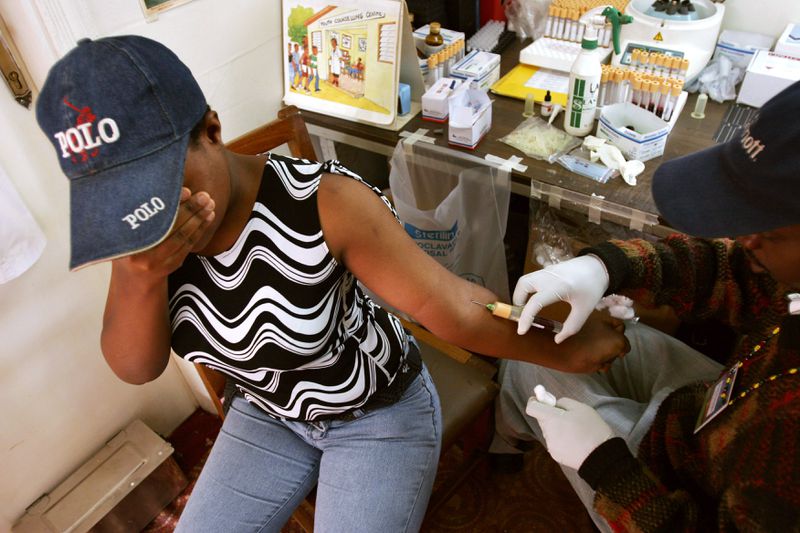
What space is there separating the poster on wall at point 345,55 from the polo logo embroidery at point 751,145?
3.22 feet

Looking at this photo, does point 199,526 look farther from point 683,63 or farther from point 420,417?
point 683,63

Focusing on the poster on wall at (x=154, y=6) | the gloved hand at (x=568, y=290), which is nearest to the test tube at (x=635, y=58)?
the gloved hand at (x=568, y=290)

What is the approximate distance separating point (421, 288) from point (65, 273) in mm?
926

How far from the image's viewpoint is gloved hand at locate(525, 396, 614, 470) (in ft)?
3.34

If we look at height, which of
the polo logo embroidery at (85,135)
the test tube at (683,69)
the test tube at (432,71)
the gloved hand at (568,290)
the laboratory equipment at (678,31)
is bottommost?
the gloved hand at (568,290)

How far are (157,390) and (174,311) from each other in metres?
0.90

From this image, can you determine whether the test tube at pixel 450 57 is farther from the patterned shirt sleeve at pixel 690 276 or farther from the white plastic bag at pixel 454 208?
the patterned shirt sleeve at pixel 690 276

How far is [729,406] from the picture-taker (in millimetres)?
863

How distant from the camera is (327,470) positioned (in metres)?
1.06

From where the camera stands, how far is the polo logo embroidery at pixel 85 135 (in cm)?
66

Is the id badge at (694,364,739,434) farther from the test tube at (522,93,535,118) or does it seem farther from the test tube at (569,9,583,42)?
the test tube at (569,9,583,42)

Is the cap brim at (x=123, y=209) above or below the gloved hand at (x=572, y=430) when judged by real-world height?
above

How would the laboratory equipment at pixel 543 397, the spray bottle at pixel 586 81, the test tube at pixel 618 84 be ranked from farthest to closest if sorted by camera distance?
the test tube at pixel 618 84 < the spray bottle at pixel 586 81 < the laboratory equipment at pixel 543 397

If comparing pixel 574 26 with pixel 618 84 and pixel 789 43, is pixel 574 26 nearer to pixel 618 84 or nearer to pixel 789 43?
pixel 618 84
